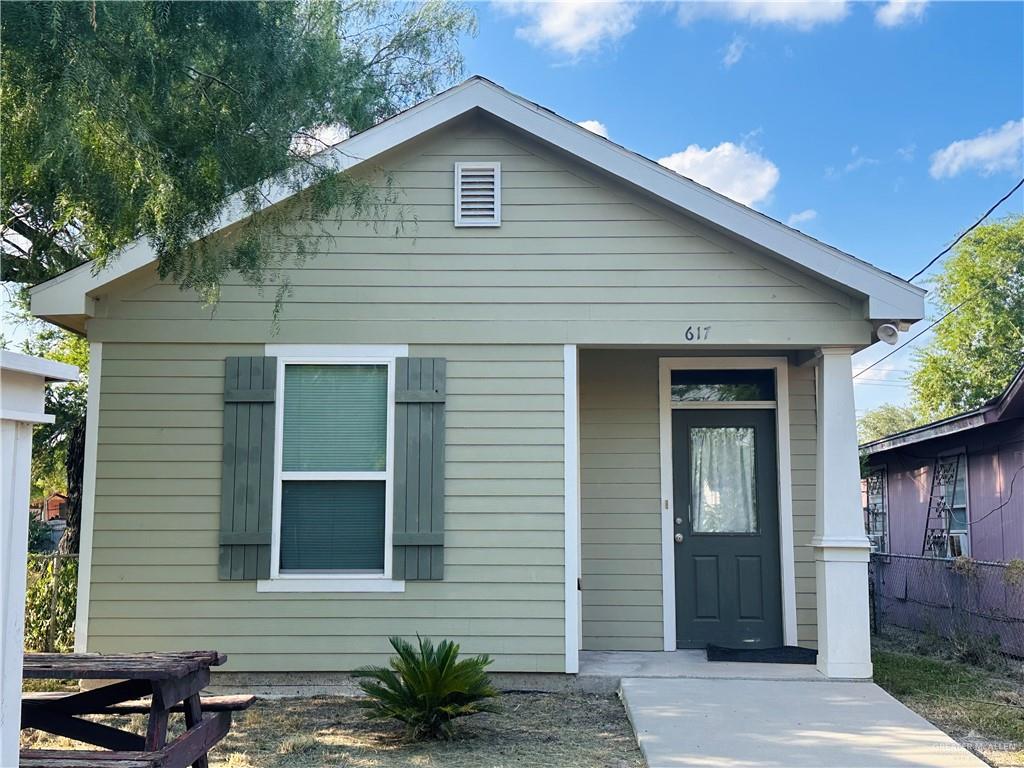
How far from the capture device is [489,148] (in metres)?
7.03

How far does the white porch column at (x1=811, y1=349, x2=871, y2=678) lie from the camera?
6.57m

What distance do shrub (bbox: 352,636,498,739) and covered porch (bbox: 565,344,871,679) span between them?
213 cm

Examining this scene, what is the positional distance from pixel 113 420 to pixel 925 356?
2753 cm

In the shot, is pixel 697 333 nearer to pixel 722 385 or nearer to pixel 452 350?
pixel 722 385

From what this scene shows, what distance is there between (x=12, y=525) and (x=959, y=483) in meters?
11.0

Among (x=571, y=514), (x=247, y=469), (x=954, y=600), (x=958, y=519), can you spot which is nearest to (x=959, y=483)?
(x=958, y=519)

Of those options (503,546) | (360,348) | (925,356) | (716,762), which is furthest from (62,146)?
(925,356)

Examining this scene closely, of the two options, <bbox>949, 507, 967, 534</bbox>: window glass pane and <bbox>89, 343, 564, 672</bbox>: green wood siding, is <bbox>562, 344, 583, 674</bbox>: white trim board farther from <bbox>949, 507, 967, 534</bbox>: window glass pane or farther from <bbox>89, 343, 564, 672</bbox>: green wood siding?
<bbox>949, 507, 967, 534</bbox>: window glass pane

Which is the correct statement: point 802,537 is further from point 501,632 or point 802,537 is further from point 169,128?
point 169,128

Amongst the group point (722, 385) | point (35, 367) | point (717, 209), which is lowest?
point (35, 367)

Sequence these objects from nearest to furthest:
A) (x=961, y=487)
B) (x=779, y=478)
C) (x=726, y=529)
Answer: (x=779, y=478), (x=726, y=529), (x=961, y=487)

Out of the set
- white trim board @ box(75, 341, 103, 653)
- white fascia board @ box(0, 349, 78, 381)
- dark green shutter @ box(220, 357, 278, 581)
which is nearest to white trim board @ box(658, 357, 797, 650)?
dark green shutter @ box(220, 357, 278, 581)

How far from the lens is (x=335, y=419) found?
6836 mm

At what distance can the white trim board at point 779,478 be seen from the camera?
7.54 meters
